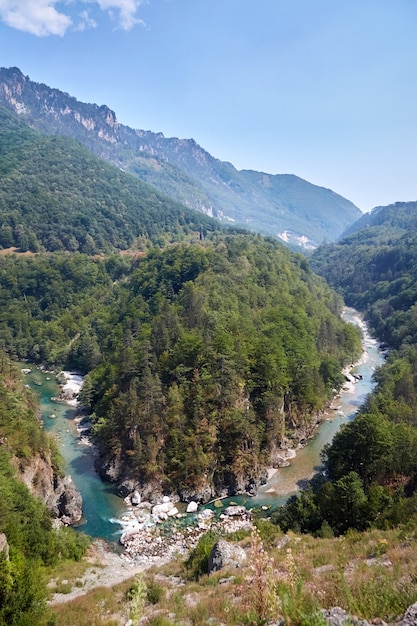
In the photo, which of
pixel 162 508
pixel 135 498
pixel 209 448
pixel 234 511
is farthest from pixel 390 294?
pixel 135 498

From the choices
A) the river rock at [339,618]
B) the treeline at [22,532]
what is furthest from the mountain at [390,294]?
the river rock at [339,618]

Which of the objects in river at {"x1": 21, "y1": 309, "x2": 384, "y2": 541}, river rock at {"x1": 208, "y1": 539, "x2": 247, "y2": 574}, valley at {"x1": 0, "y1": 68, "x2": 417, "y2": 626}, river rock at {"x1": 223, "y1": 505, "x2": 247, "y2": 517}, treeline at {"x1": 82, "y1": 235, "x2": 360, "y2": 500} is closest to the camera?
valley at {"x1": 0, "y1": 68, "x2": 417, "y2": 626}

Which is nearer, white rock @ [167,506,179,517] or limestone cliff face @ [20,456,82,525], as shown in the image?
limestone cliff face @ [20,456,82,525]

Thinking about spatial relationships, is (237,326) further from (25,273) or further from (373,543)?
(25,273)

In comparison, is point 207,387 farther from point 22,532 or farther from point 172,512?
point 22,532

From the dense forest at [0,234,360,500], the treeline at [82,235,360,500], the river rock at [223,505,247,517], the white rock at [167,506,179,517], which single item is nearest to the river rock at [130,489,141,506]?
the treeline at [82,235,360,500]

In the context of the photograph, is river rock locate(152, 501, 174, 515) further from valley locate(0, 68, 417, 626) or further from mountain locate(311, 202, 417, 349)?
mountain locate(311, 202, 417, 349)
